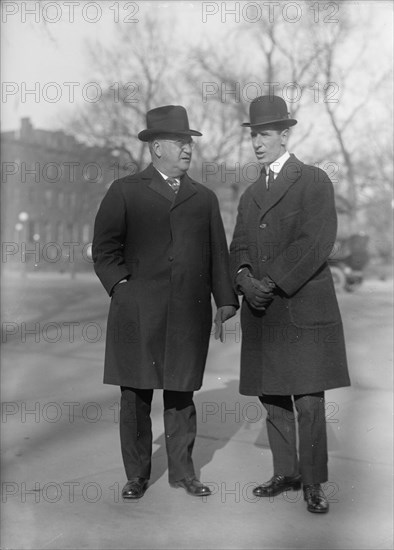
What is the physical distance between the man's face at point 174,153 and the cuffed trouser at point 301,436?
0.97 m

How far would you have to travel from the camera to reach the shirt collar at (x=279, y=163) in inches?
127

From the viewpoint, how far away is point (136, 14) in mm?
3506

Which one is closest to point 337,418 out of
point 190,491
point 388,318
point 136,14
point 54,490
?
point 388,318

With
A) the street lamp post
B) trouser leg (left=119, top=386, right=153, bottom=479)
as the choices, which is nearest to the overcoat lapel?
trouser leg (left=119, top=386, right=153, bottom=479)

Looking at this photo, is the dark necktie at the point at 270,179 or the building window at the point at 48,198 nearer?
the dark necktie at the point at 270,179

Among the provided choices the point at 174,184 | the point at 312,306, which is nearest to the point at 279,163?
the point at 174,184

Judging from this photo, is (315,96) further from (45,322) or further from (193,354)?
(45,322)

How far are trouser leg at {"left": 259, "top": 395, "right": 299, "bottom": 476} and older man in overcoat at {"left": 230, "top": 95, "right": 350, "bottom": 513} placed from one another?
0.23 ft

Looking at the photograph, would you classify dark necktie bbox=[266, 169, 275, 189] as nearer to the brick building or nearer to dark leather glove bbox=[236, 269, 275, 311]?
dark leather glove bbox=[236, 269, 275, 311]

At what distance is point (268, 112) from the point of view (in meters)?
3.14

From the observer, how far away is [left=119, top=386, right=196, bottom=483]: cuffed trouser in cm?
331

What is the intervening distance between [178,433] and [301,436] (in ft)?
1.55

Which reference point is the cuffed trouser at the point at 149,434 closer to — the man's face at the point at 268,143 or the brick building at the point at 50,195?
the brick building at the point at 50,195

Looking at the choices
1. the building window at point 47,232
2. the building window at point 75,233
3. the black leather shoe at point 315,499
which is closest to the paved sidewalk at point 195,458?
the black leather shoe at point 315,499
